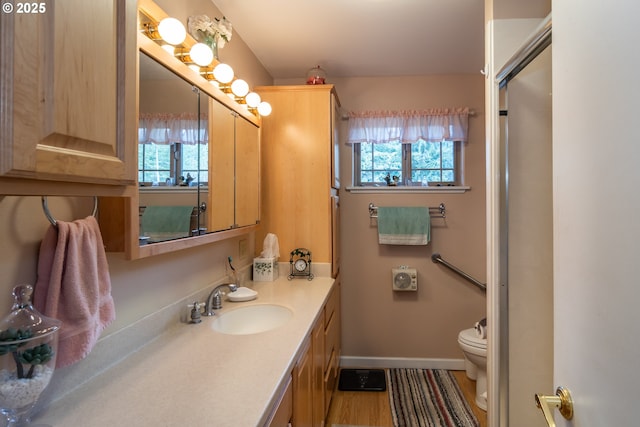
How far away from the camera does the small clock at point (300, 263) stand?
235 cm

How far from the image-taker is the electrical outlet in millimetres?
2143

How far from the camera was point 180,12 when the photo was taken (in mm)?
1481


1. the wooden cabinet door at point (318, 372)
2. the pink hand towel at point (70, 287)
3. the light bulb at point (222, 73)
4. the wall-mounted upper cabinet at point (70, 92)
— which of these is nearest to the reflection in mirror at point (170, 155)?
the light bulb at point (222, 73)

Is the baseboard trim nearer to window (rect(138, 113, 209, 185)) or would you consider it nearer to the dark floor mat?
the dark floor mat

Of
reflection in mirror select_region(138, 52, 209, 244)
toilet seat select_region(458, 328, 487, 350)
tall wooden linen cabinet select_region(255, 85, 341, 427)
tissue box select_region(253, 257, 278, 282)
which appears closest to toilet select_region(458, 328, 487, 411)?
toilet seat select_region(458, 328, 487, 350)

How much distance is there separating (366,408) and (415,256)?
1.20m

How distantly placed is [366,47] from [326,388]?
224 centimetres

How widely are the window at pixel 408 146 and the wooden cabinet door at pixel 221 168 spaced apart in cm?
133

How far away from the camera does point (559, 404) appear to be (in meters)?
0.71

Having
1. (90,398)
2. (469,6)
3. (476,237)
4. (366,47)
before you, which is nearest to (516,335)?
(476,237)

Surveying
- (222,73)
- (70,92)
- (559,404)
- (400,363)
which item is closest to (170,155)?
(222,73)

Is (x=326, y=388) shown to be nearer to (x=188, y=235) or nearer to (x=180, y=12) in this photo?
(x=188, y=235)

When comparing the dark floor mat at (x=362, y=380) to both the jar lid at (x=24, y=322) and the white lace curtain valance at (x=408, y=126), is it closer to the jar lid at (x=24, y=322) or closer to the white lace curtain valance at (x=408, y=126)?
the white lace curtain valance at (x=408, y=126)

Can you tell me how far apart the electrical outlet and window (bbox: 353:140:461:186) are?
3.89ft
